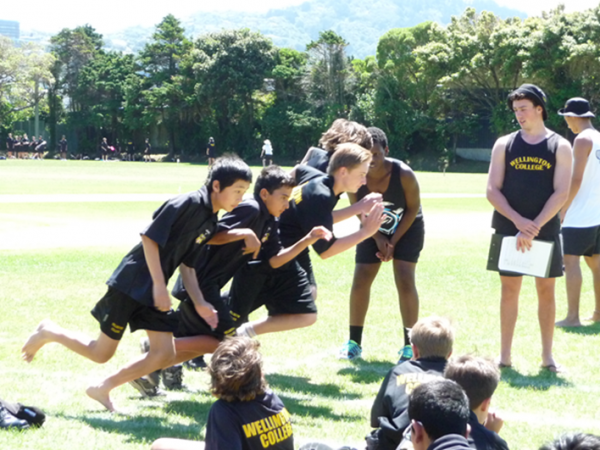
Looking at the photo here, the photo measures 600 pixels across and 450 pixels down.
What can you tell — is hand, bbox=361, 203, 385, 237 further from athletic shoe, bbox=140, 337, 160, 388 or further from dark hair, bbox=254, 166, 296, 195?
athletic shoe, bbox=140, 337, 160, 388

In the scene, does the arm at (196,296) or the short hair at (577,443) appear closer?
the short hair at (577,443)

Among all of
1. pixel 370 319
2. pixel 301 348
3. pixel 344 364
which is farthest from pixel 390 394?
pixel 370 319

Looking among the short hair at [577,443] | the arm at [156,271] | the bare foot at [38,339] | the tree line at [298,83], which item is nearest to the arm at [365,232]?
Answer: the arm at [156,271]

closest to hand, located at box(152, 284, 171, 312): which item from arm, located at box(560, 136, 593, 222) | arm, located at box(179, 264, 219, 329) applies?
arm, located at box(179, 264, 219, 329)

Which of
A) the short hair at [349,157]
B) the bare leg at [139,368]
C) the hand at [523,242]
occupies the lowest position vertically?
the bare leg at [139,368]

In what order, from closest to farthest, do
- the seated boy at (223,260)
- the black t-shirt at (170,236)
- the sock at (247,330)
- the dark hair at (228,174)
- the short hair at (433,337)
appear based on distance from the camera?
the short hair at (433,337) → the black t-shirt at (170,236) → the dark hair at (228,174) → the seated boy at (223,260) → the sock at (247,330)

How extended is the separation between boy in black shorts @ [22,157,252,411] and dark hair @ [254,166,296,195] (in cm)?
58

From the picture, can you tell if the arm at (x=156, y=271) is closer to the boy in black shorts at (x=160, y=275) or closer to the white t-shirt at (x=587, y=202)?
the boy in black shorts at (x=160, y=275)

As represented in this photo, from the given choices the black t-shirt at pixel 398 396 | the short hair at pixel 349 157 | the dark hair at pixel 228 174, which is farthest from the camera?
the short hair at pixel 349 157

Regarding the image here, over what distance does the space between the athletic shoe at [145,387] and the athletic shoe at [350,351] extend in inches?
69.9

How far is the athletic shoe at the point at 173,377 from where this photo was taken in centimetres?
545

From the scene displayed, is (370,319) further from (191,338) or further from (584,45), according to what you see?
(584,45)

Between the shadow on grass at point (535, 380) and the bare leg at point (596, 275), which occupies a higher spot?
the bare leg at point (596, 275)

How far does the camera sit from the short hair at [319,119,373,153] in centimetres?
598
